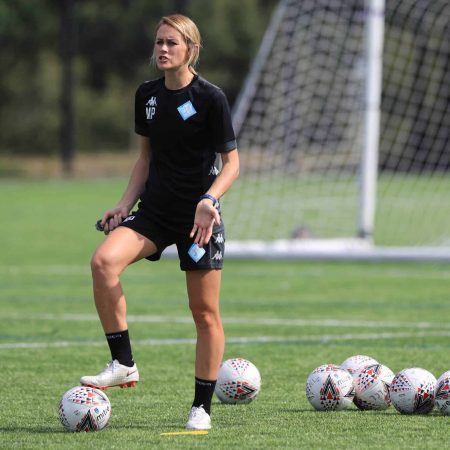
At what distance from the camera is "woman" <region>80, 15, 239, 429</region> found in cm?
631

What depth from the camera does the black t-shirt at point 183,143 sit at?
638 cm

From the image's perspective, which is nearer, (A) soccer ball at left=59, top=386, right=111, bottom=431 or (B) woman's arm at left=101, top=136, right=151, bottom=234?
(A) soccer ball at left=59, top=386, right=111, bottom=431

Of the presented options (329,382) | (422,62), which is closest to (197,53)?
(329,382)

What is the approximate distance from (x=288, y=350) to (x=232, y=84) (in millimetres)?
49210

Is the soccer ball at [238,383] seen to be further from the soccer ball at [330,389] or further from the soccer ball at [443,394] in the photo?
the soccer ball at [443,394]

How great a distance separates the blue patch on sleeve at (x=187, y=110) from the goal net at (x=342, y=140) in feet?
33.1

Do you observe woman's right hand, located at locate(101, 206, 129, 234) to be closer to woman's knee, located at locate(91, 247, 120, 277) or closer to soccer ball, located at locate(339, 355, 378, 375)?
woman's knee, located at locate(91, 247, 120, 277)

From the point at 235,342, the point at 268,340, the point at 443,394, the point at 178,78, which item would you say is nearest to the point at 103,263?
the point at 178,78

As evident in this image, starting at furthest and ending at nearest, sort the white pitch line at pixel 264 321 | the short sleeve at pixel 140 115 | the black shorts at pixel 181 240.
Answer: the white pitch line at pixel 264 321 → the short sleeve at pixel 140 115 → the black shorts at pixel 181 240

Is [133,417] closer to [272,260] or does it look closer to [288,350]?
[288,350]

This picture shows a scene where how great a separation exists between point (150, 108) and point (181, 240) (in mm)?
723

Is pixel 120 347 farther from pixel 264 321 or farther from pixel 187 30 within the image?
pixel 264 321

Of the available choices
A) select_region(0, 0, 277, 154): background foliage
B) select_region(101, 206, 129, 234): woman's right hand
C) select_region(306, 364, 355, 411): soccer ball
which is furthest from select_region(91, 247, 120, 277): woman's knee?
select_region(0, 0, 277, 154): background foliage

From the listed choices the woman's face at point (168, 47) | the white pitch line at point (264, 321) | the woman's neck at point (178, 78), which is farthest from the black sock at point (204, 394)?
the white pitch line at point (264, 321)
